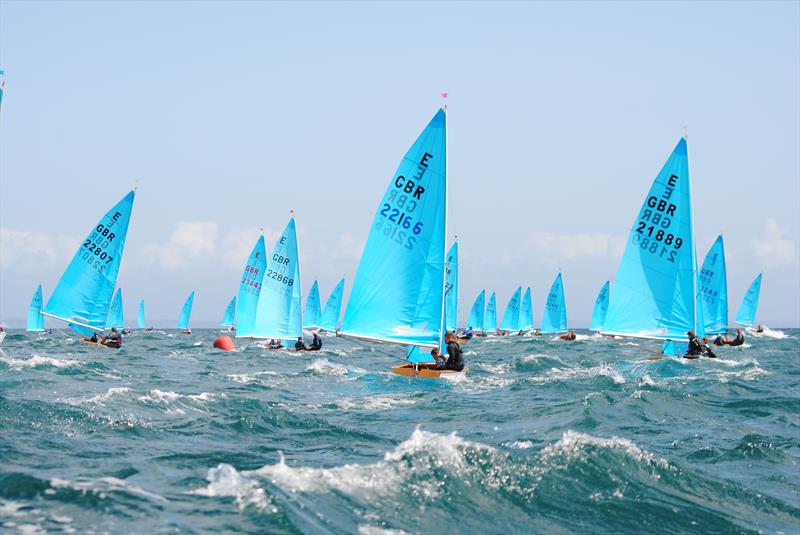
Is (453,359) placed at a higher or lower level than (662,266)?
lower

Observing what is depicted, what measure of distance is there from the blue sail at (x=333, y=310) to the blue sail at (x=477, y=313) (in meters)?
18.8

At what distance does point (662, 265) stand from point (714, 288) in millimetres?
23382

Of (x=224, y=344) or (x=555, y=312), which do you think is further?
(x=555, y=312)

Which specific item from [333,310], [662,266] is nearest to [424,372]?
[662,266]

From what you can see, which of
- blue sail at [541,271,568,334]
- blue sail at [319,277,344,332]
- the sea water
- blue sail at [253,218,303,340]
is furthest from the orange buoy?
blue sail at [541,271,568,334]

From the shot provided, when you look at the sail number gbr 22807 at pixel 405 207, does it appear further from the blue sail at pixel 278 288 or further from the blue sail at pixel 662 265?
the blue sail at pixel 278 288

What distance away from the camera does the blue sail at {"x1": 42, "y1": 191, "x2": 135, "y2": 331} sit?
36344mm

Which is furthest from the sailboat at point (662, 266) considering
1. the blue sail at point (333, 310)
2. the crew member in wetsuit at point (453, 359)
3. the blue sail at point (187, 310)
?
the blue sail at point (187, 310)

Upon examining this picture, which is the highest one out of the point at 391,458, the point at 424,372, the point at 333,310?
the point at 333,310

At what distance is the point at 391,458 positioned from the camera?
37.4 feet

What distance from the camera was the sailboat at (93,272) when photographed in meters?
36.3

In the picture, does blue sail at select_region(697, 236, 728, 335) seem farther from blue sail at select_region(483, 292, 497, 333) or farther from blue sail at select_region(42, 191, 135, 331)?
blue sail at select_region(483, 292, 497, 333)

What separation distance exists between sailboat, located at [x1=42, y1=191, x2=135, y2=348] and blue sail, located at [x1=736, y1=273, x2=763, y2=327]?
71781 millimetres

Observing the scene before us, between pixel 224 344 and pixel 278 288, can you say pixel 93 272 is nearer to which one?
pixel 278 288
